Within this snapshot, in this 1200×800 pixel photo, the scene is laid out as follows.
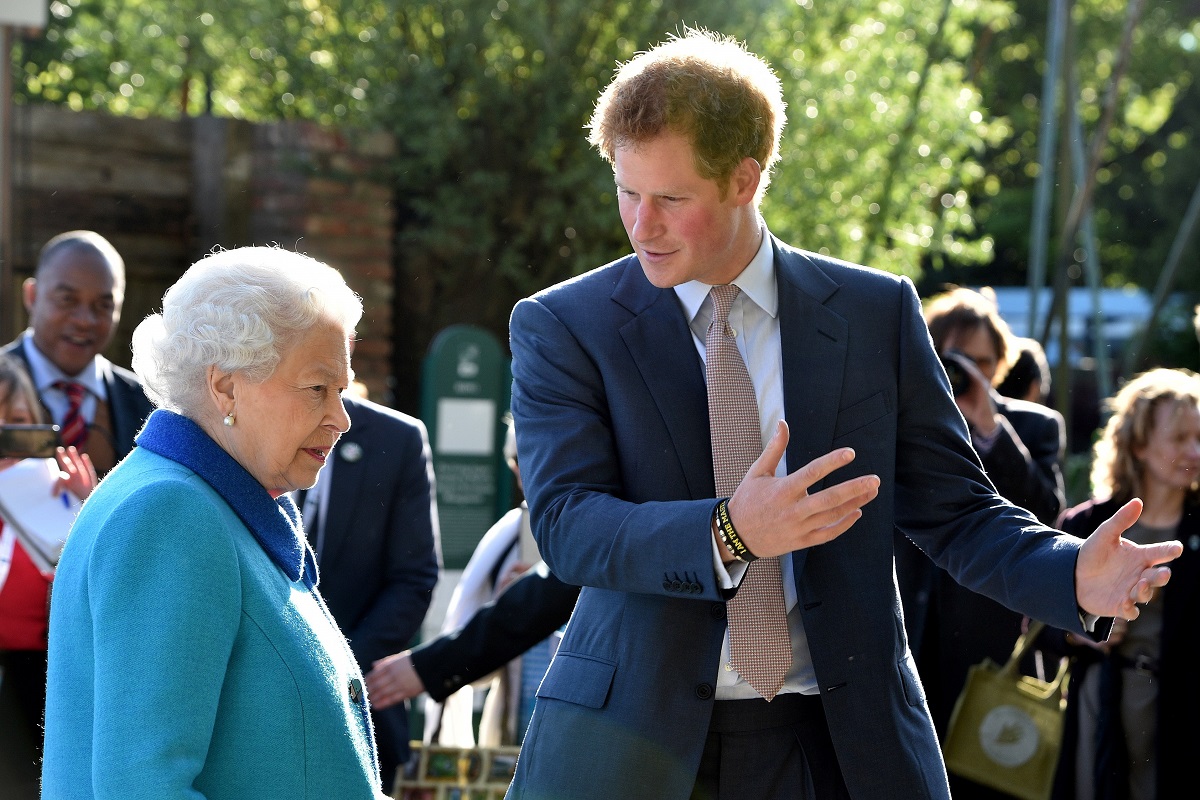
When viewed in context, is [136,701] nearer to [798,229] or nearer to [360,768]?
[360,768]

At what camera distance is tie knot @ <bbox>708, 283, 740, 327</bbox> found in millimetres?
2592

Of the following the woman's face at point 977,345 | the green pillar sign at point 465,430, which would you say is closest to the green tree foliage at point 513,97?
the green pillar sign at point 465,430

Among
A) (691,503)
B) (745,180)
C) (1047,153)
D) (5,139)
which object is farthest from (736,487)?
(1047,153)

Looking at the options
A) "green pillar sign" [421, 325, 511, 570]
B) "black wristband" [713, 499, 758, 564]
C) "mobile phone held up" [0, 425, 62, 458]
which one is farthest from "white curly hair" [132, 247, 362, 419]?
"green pillar sign" [421, 325, 511, 570]

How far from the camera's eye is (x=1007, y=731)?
4988 millimetres

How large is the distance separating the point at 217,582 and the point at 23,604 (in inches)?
95.7

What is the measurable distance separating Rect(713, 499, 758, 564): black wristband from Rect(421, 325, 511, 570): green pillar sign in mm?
5827

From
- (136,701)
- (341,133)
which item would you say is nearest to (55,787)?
(136,701)

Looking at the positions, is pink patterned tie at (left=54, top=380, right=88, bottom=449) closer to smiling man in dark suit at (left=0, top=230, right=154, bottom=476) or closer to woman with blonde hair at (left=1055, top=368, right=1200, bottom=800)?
smiling man in dark suit at (left=0, top=230, right=154, bottom=476)

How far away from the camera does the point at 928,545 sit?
2730 millimetres

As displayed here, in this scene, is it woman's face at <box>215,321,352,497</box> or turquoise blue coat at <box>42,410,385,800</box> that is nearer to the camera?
turquoise blue coat at <box>42,410,385,800</box>

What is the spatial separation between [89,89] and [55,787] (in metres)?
12.8

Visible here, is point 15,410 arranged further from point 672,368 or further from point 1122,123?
point 1122,123

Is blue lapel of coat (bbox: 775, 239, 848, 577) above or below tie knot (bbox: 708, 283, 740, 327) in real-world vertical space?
below
